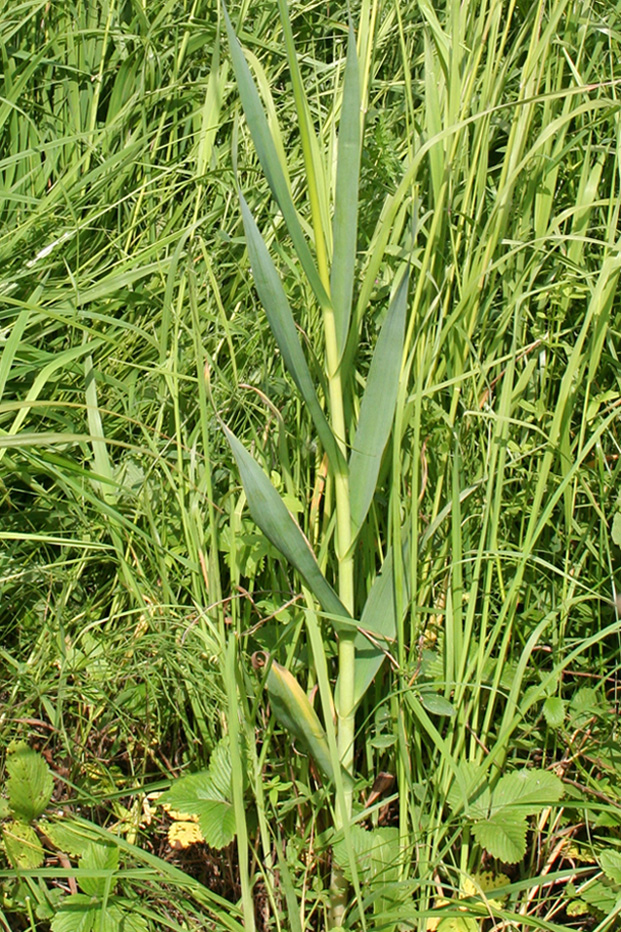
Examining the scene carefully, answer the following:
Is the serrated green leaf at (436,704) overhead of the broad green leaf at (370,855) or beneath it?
overhead

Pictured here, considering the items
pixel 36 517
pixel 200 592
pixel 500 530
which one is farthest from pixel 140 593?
pixel 500 530

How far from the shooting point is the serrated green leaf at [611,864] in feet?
3.36

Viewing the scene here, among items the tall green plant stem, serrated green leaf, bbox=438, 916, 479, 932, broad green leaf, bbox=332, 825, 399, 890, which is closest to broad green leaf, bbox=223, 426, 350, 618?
the tall green plant stem

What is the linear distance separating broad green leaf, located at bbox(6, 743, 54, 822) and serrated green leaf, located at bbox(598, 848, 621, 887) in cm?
69

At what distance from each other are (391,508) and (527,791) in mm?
391

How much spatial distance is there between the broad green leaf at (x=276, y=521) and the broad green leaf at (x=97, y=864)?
0.41 metres

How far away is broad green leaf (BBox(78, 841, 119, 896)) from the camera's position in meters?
1.05

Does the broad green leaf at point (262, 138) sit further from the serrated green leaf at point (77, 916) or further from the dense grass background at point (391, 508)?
the serrated green leaf at point (77, 916)

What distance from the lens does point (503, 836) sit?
102 centimetres

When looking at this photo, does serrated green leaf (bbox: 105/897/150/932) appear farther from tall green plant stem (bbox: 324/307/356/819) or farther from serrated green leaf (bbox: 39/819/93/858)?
tall green plant stem (bbox: 324/307/356/819)

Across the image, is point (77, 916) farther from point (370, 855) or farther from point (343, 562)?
point (343, 562)

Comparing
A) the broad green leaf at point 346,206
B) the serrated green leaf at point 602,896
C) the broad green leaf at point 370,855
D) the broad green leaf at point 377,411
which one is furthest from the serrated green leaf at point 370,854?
the broad green leaf at point 346,206

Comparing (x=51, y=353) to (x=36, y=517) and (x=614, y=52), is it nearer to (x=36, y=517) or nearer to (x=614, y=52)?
(x=36, y=517)

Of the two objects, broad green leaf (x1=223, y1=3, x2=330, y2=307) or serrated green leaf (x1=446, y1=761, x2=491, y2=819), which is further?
serrated green leaf (x1=446, y1=761, x2=491, y2=819)
